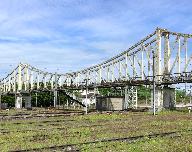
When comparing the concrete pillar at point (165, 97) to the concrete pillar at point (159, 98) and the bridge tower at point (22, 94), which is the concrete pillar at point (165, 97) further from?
the bridge tower at point (22, 94)

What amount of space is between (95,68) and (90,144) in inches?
3676

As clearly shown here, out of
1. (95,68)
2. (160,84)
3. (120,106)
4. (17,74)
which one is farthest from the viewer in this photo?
(17,74)

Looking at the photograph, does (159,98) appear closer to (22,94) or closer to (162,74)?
(162,74)

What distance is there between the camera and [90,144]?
66.7ft

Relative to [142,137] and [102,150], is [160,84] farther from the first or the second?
[102,150]

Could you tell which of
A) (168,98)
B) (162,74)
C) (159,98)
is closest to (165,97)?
(168,98)

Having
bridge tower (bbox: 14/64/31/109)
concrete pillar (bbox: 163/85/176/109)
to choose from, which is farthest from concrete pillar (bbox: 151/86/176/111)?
bridge tower (bbox: 14/64/31/109)

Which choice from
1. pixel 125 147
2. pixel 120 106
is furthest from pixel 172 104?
pixel 125 147

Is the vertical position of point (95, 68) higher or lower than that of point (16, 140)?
higher

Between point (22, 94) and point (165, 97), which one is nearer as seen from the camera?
point (165, 97)

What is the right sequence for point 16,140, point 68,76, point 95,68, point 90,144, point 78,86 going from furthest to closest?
point 68,76 < point 95,68 < point 78,86 < point 16,140 < point 90,144

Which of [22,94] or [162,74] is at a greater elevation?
[162,74]

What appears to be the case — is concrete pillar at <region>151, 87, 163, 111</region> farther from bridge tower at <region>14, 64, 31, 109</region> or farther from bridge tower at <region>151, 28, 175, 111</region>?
bridge tower at <region>14, 64, 31, 109</region>

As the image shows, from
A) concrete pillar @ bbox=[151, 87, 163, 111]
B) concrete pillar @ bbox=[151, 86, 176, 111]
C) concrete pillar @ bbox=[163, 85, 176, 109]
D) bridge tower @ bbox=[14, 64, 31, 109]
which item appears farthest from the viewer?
bridge tower @ bbox=[14, 64, 31, 109]
